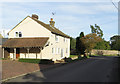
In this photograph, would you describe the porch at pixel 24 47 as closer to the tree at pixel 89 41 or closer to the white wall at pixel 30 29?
the white wall at pixel 30 29

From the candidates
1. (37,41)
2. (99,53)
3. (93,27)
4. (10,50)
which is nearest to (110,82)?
(37,41)

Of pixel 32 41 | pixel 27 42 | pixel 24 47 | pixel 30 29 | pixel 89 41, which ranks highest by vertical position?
pixel 30 29

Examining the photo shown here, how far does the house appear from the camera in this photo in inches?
1049

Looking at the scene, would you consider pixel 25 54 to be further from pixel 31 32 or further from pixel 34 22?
pixel 34 22

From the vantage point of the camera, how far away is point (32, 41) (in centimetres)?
2708

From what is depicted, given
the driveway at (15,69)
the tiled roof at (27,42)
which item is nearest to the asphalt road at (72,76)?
the driveway at (15,69)

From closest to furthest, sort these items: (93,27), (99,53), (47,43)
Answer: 1. (47,43)
2. (99,53)
3. (93,27)

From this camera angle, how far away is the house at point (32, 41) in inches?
1049

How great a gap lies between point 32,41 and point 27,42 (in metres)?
0.93

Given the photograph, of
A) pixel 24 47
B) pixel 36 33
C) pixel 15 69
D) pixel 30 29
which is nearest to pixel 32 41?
pixel 24 47

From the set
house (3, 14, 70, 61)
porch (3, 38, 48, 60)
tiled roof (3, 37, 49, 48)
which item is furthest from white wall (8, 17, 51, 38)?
porch (3, 38, 48, 60)

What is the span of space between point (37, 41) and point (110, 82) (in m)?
18.0

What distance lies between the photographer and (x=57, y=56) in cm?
3005

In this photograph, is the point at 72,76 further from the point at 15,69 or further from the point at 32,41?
the point at 32,41
